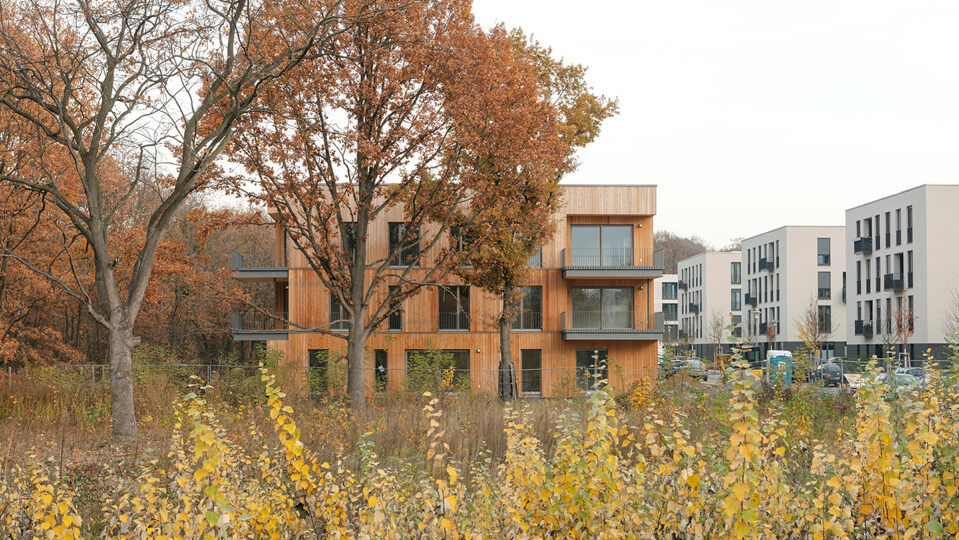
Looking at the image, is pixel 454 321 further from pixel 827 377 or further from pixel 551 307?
pixel 827 377

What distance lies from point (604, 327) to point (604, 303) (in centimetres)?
114

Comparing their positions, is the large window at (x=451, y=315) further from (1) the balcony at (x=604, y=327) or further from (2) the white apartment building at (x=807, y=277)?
(2) the white apartment building at (x=807, y=277)

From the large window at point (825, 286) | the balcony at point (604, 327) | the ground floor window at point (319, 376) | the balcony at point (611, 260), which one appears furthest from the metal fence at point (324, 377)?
the large window at point (825, 286)

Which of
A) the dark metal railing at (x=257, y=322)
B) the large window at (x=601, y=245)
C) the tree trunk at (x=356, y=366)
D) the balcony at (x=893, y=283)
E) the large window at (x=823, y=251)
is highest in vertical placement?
the large window at (x=823, y=251)

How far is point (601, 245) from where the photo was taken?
3469cm

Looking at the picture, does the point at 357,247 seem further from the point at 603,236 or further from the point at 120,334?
the point at 603,236

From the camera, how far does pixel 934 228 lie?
51.3 metres

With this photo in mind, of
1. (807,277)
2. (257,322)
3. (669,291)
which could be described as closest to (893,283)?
(807,277)

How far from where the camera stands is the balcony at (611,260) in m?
33.7

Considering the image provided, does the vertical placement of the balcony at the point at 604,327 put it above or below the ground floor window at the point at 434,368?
above

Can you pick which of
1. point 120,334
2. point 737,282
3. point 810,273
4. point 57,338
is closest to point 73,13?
point 120,334

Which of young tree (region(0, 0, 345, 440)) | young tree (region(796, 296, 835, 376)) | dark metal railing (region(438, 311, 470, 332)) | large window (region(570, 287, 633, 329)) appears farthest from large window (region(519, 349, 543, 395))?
young tree (region(0, 0, 345, 440))

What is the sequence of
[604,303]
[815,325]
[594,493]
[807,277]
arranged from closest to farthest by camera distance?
[594,493]
[604,303]
[815,325]
[807,277]

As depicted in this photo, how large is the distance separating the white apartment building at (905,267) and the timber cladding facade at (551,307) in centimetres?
1938
